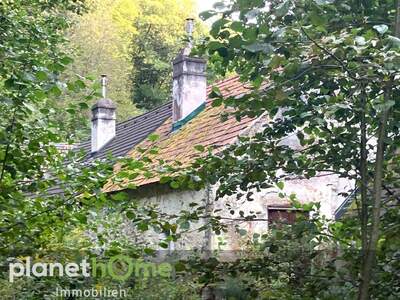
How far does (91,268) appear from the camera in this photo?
4.14 metres

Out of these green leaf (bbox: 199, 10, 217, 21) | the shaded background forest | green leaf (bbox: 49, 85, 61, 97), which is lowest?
green leaf (bbox: 49, 85, 61, 97)

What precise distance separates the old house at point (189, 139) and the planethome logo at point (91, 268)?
69.4 inches

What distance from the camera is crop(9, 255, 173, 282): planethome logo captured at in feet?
12.9

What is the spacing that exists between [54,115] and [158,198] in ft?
28.3

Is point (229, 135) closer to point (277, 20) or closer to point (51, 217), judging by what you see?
point (51, 217)

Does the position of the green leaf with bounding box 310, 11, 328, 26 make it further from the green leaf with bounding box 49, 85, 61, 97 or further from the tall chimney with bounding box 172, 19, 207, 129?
the tall chimney with bounding box 172, 19, 207, 129

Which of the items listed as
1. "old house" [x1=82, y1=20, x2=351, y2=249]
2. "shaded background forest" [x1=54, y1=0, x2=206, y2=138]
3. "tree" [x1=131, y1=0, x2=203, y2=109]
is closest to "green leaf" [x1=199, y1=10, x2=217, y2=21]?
"old house" [x1=82, y1=20, x2=351, y2=249]

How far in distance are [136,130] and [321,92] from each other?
1606 centimetres

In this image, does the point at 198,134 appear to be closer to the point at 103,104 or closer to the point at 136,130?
the point at 136,130

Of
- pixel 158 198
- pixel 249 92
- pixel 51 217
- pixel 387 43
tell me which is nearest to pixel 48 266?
pixel 51 217

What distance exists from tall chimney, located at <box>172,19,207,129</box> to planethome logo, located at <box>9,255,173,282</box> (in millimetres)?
9995

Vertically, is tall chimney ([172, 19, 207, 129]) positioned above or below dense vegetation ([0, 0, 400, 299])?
above

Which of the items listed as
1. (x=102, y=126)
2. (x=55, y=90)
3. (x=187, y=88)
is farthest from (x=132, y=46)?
(x=55, y=90)

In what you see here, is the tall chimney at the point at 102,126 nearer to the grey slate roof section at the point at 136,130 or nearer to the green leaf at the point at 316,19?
the grey slate roof section at the point at 136,130
